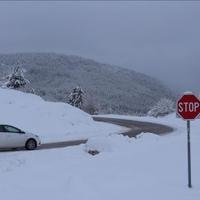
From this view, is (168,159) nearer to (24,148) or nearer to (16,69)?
(24,148)

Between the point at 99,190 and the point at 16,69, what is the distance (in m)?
72.3

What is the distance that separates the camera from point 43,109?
142 feet

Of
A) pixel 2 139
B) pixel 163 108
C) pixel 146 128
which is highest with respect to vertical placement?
pixel 163 108

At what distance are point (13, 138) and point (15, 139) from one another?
12cm

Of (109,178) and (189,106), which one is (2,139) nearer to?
(109,178)

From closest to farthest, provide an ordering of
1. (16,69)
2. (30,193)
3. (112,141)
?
1. (30,193)
2. (112,141)
3. (16,69)

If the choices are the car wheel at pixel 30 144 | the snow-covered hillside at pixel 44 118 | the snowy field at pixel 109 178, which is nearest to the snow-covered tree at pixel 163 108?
the snow-covered hillside at pixel 44 118

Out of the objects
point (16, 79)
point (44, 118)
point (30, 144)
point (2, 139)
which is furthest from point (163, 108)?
point (2, 139)

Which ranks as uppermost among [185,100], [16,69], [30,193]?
[16,69]

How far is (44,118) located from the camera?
135ft

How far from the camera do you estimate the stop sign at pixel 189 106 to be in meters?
12.2

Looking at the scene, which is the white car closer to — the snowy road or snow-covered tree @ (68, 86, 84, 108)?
the snowy road

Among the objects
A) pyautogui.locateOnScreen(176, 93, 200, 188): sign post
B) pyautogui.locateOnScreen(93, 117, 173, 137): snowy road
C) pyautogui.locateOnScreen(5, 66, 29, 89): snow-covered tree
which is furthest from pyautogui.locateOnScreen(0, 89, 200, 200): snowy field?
pyautogui.locateOnScreen(5, 66, 29, 89): snow-covered tree

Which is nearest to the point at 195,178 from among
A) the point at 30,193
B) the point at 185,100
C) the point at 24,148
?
the point at 185,100
